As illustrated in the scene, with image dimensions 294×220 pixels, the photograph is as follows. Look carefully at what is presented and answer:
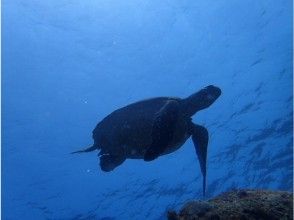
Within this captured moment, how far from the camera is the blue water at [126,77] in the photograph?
14414 mm

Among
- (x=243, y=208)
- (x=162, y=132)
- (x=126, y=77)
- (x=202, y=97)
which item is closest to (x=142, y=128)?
(x=162, y=132)

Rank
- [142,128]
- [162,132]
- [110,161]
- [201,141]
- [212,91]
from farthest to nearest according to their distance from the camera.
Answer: [110,161]
[201,141]
[212,91]
[142,128]
[162,132]

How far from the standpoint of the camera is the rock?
13.1 feet

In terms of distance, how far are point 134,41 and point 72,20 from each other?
9.48ft

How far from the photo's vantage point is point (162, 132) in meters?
4.46

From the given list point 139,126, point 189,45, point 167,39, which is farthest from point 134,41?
point 139,126

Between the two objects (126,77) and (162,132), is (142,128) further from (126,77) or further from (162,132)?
(126,77)

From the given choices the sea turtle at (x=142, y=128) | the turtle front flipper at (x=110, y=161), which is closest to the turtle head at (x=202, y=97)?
the sea turtle at (x=142, y=128)

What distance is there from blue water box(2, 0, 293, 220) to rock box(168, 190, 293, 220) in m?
11.4

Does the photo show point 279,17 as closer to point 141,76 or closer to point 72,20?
point 141,76

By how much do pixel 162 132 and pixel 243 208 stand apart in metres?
1.40

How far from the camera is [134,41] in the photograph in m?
15.2

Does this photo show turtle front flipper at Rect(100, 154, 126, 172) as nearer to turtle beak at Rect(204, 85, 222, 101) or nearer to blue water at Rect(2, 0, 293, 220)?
turtle beak at Rect(204, 85, 222, 101)

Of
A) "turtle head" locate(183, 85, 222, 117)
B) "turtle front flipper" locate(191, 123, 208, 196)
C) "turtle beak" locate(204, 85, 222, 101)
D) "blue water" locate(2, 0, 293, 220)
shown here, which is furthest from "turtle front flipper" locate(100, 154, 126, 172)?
"blue water" locate(2, 0, 293, 220)
